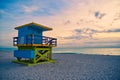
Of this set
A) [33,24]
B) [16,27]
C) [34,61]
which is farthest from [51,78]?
[16,27]

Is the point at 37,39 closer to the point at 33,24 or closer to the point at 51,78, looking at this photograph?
the point at 33,24

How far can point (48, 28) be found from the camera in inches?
710

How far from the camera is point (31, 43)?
15.5 metres

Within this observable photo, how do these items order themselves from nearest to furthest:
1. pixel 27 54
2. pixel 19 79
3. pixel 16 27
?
1. pixel 19 79
2. pixel 27 54
3. pixel 16 27

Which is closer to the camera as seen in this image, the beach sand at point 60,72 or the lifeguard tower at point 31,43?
the beach sand at point 60,72

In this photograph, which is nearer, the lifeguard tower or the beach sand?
the beach sand

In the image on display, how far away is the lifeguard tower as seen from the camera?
52.4 feet

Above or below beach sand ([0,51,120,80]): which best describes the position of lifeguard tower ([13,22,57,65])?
above

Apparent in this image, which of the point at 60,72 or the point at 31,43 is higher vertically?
the point at 31,43

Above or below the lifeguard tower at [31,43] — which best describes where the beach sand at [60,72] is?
below

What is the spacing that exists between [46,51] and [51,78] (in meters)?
9.19

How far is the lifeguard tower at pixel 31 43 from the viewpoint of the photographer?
52.4ft

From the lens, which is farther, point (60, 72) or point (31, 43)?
point (31, 43)

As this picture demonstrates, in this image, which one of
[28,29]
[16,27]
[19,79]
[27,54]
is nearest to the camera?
[19,79]
